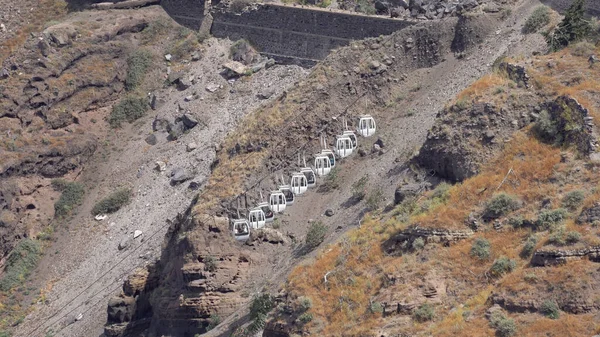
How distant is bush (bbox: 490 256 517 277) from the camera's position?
122 ft

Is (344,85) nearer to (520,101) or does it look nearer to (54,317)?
(520,101)

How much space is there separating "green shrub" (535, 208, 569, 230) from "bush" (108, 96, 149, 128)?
27.8m

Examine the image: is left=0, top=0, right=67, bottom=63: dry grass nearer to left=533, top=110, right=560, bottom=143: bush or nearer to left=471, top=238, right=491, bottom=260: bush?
left=533, top=110, right=560, bottom=143: bush

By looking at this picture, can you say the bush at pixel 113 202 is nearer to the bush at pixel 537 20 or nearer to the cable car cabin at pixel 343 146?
the cable car cabin at pixel 343 146

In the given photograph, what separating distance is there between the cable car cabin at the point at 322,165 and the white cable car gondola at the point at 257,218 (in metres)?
3.05

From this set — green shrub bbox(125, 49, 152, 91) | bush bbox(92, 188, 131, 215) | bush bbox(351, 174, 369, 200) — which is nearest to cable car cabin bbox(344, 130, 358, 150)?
bush bbox(351, 174, 369, 200)

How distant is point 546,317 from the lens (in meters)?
34.4

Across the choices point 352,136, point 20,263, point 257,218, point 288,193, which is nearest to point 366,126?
point 352,136

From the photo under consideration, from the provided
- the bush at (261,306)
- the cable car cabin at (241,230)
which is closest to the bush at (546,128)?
Result: the bush at (261,306)

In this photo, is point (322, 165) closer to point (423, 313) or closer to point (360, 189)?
point (360, 189)

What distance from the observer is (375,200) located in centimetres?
4662

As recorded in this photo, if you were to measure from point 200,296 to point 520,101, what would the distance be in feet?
41.0

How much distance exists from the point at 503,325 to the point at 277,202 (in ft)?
55.0

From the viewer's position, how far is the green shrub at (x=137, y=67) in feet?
209
